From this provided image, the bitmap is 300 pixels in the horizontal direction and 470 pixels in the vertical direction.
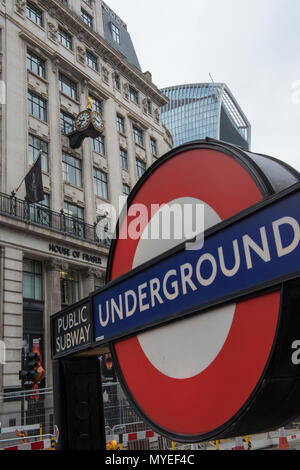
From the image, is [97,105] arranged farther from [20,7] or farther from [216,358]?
[216,358]

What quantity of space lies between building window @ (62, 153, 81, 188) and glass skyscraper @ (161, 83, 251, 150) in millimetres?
87989

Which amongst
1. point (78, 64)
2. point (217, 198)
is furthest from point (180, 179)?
point (78, 64)

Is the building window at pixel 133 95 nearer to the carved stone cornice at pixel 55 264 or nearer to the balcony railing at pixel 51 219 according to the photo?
the balcony railing at pixel 51 219

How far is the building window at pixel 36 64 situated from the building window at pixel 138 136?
9.65 meters

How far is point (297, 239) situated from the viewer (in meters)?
1.11

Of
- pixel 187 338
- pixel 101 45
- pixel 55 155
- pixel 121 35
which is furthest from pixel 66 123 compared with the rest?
pixel 187 338

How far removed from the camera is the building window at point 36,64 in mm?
25016

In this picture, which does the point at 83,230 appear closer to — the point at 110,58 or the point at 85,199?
the point at 85,199

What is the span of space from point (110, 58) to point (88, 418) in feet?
110

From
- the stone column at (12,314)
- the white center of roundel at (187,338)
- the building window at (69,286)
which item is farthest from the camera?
the building window at (69,286)

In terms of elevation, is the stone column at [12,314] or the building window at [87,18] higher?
the building window at [87,18]

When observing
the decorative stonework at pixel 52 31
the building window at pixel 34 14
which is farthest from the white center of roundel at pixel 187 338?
the decorative stonework at pixel 52 31

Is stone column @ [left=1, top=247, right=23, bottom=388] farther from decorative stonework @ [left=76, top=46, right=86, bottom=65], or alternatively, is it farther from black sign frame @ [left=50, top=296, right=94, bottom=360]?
black sign frame @ [left=50, top=296, right=94, bottom=360]

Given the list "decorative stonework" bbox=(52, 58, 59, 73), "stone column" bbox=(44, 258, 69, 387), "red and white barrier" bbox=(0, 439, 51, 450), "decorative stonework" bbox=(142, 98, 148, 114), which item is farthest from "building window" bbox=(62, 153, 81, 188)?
"red and white barrier" bbox=(0, 439, 51, 450)
